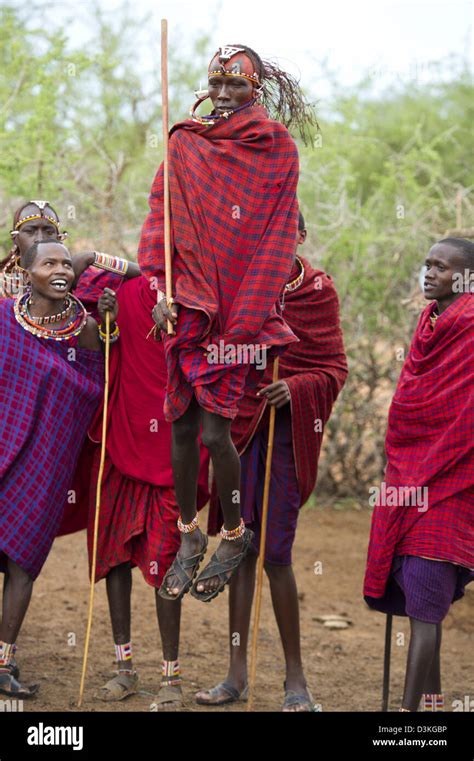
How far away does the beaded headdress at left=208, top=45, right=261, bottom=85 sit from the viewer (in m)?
4.14

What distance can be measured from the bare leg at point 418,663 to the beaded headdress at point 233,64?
7.79 ft

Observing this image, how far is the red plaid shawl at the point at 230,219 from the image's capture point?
414cm

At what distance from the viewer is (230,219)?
4176 mm

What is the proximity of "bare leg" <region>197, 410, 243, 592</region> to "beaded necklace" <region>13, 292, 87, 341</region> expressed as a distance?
3.57ft

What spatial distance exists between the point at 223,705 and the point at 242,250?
240 centimetres

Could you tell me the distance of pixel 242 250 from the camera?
13.8 feet

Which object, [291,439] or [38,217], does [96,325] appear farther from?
[291,439]

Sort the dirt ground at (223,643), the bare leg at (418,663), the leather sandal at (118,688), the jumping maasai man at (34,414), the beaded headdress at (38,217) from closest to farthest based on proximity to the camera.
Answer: the bare leg at (418,663)
the jumping maasai man at (34,414)
the leather sandal at (118,688)
the beaded headdress at (38,217)
the dirt ground at (223,643)

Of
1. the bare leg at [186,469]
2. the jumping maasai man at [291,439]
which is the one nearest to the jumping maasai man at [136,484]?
the jumping maasai man at [291,439]

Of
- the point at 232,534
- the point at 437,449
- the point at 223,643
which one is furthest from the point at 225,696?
the point at 437,449

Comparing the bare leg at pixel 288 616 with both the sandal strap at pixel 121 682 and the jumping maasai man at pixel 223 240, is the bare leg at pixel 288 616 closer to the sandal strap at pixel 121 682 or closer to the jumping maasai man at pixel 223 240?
the sandal strap at pixel 121 682

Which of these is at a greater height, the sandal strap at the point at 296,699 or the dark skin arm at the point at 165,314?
the dark skin arm at the point at 165,314

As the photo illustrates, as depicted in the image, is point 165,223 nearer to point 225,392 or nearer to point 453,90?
point 225,392

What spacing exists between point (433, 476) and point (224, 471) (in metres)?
0.90
